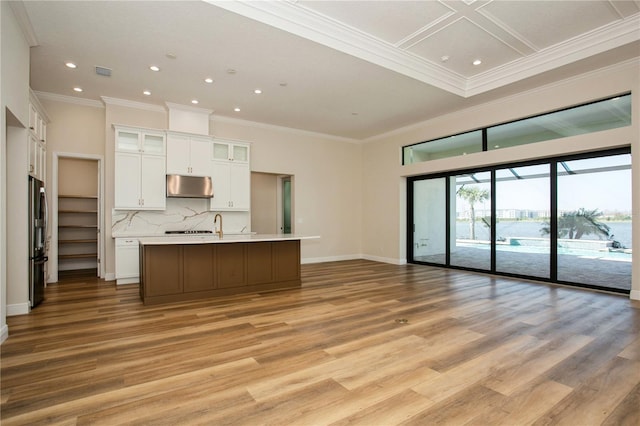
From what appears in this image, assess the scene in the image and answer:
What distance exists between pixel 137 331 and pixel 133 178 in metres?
3.63

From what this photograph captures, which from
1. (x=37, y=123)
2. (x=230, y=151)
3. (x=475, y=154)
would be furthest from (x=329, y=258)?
(x=37, y=123)

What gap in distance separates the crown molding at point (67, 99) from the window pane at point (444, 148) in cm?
672

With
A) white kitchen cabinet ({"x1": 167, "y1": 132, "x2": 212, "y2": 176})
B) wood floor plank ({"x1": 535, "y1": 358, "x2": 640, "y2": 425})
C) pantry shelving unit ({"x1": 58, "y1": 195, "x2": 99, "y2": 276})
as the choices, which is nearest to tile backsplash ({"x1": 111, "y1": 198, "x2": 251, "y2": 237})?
white kitchen cabinet ({"x1": 167, "y1": 132, "x2": 212, "y2": 176})

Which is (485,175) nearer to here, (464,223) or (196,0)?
(464,223)

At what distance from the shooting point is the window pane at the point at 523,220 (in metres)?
5.81

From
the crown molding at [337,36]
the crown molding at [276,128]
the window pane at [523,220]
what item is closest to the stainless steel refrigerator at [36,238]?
the crown molding at [337,36]

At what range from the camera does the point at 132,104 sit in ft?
20.7

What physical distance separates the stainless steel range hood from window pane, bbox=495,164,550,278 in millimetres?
5838

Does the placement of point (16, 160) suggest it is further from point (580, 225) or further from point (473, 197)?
point (580, 225)

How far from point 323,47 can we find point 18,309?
4946 mm

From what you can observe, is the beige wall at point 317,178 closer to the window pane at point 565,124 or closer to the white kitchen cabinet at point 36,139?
the white kitchen cabinet at point 36,139

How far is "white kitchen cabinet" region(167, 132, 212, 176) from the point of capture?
6328 millimetres

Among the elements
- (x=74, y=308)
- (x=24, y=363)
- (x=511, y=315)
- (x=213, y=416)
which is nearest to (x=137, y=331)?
(x=24, y=363)

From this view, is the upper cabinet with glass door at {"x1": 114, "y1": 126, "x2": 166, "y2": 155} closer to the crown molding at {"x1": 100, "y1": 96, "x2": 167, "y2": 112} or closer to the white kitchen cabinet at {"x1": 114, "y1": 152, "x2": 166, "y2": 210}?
the white kitchen cabinet at {"x1": 114, "y1": 152, "x2": 166, "y2": 210}
